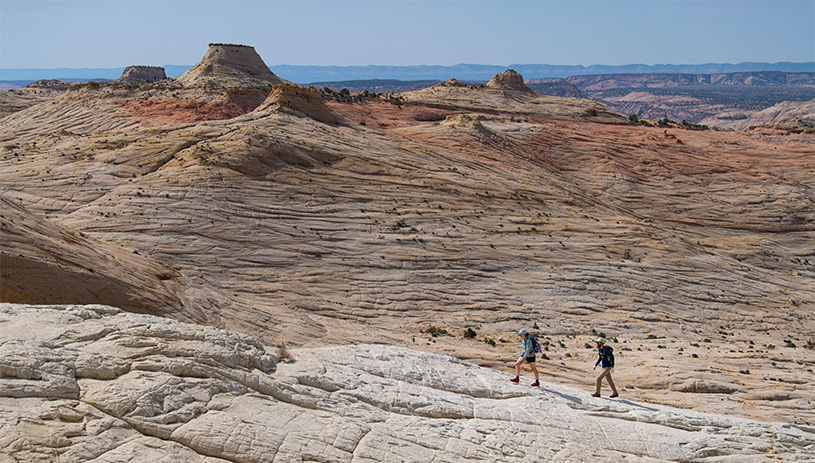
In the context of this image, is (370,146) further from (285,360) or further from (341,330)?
(285,360)

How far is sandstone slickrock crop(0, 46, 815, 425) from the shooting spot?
17562mm

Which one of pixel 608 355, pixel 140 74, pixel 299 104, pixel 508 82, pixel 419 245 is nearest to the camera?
pixel 608 355

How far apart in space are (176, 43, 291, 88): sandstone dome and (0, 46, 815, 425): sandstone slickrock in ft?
46.1

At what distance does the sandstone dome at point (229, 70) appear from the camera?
60312 millimetres

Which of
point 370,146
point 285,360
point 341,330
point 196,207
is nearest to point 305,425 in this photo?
point 285,360

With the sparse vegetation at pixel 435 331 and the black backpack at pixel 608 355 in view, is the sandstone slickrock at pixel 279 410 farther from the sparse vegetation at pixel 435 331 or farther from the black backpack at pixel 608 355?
the sparse vegetation at pixel 435 331

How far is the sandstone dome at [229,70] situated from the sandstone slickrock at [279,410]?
52.8 meters

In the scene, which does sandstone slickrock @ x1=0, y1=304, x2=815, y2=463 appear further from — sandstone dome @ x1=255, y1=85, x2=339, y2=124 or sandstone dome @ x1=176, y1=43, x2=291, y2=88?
sandstone dome @ x1=176, y1=43, x2=291, y2=88

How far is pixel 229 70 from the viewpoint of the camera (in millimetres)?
64562

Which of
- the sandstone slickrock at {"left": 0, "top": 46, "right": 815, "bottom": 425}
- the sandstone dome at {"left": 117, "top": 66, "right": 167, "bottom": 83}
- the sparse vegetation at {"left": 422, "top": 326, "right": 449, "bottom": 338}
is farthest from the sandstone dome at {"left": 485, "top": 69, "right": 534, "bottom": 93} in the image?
the sparse vegetation at {"left": 422, "top": 326, "right": 449, "bottom": 338}

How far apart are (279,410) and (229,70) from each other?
62.5 metres

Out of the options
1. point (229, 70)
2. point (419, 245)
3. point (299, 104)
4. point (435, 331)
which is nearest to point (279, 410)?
point (435, 331)

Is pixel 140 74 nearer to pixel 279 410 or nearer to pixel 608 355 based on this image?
pixel 608 355

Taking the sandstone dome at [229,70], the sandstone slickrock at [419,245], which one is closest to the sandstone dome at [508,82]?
the sandstone dome at [229,70]
